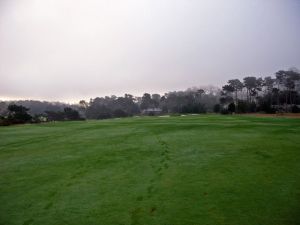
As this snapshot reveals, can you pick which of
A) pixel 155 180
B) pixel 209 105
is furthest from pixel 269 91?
pixel 155 180

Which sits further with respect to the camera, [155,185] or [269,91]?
[269,91]

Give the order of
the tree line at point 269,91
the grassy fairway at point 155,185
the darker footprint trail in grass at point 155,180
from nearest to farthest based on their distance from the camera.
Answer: the grassy fairway at point 155,185
the darker footprint trail in grass at point 155,180
the tree line at point 269,91

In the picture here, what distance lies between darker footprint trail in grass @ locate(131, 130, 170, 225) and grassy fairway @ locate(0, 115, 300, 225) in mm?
26

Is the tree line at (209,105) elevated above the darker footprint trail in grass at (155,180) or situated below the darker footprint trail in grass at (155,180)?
above

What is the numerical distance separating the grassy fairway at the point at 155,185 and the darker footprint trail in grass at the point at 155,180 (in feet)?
0.09

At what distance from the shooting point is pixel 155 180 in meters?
11.4

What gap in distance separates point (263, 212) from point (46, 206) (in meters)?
5.99

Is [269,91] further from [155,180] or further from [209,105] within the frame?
[155,180]

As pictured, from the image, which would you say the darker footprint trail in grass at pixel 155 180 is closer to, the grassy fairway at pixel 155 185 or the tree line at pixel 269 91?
the grassy fairway at pixel 155 185

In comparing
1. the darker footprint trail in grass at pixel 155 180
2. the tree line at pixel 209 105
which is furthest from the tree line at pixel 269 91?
the darker footprint trail in grass at pixel 155 180

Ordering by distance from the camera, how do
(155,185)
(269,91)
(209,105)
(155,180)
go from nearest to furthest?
(155,185) → (155,180) → (269,91) → (209,105)

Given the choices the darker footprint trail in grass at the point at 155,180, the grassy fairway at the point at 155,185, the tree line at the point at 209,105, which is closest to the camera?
the grassy fairway at the point at 155,185

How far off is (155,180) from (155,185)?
0.55 m

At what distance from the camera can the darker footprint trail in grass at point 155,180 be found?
855 cm
